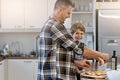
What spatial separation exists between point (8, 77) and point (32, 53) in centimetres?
72

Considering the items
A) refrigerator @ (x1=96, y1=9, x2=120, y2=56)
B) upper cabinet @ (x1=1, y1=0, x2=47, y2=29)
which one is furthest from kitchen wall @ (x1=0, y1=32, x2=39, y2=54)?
refrigerator @ (x1=96, y1=9, x2=120, y2=56)

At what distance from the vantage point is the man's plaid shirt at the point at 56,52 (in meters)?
1.89

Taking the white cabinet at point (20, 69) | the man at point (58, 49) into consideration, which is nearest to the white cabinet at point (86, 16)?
the white cabinet at point (20, 69)

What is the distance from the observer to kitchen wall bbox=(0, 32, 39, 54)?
207 inches

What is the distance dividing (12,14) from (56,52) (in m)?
3.15

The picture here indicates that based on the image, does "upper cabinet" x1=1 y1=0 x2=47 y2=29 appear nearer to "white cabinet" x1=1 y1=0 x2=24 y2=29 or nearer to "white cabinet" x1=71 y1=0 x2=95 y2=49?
"white cabinet" x1=1 y1=0 x2=24 y2=29

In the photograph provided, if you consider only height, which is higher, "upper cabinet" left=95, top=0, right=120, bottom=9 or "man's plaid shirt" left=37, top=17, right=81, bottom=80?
"upper cabinet" left=95, top=0, right=120, bottom=9

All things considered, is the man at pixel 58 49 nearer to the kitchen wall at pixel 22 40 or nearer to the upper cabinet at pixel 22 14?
the upper cabinet at pixel 22 14

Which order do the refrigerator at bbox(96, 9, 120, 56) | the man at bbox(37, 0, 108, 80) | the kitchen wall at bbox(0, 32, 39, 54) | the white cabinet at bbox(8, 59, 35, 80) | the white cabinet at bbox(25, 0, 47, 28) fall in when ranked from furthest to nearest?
the kitchen wall at bbox(0, 32, 39, 54) → the white cabinet at bbox(25, 0, 47, 28) → the white cabinet at bbox(8, 59, 35, 80) → the refrigerator at bbox(96, 9, 120, 56) → the man at bbox(37, 0, 108, 80)

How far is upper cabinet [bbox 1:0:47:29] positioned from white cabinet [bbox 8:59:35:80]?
71 cm

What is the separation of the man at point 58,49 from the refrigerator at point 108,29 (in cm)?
258

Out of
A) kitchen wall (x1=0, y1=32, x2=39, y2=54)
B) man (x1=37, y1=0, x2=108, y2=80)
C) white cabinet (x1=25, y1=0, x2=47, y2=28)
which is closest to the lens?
man (x1=37, y1=0, x2=108, y2=80)

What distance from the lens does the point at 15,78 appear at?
4711 mm

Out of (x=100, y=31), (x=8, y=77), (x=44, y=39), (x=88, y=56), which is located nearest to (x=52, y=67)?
(x=44, y=39)
